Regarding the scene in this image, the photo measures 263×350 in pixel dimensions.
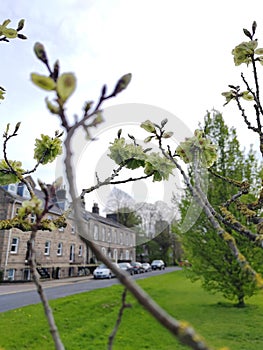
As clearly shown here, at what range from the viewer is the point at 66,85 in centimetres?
47

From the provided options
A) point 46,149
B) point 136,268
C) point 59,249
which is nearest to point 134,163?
point 46,149

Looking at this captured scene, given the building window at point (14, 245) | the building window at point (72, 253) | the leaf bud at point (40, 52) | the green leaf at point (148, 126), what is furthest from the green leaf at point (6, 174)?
the building window at point (72, 253)

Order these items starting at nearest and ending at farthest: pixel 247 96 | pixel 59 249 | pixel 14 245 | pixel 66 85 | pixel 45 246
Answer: pixel 66 85
pixel 247 96
pixel 14 245
pixel 45 246
pixel 59 249

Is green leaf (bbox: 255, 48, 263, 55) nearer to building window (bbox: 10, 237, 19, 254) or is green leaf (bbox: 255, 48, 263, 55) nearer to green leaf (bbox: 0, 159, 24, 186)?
green leaf (bbox: 0, 159, 24, 186)

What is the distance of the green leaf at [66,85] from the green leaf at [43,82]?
1 cm

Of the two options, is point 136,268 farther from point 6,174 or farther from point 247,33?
point 247,33

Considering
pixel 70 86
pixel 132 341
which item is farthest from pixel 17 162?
pixel 132 341

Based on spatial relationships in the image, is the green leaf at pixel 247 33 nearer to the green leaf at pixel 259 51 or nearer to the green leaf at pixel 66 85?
the green leaf at pixel 259 51

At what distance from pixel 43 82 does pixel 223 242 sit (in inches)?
393

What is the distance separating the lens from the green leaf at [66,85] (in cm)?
46

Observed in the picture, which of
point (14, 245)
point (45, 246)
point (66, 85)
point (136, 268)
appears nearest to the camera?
point (66, 85)

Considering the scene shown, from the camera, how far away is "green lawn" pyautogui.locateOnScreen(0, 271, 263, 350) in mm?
5836

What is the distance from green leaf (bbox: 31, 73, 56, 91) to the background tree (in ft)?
30.2

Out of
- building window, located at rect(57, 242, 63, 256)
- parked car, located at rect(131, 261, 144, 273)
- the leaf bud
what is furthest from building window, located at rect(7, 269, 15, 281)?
the leaf bud
